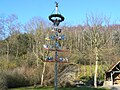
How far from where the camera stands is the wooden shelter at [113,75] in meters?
35.6

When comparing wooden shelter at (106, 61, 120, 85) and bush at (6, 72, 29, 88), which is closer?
bush at (6, 72, 29, 88)

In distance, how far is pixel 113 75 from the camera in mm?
37844

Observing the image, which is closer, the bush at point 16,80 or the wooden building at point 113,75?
the bush at point 16,80

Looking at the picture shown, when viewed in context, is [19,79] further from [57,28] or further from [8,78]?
[57,28]

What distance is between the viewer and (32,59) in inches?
1528

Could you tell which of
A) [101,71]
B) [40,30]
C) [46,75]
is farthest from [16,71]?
[101,71]

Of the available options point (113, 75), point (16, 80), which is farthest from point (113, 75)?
point (16, 80)

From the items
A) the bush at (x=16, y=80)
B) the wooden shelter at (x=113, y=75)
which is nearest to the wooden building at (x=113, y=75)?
the wooden shelter at (x=113, y=75)

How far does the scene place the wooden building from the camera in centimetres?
3564

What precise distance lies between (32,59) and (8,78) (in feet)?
32.2

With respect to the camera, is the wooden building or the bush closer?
the bush

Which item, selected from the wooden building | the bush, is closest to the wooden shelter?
the wooden building

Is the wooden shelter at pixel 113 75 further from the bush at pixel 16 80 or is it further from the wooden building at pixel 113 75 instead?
the bush at pixel 16 80

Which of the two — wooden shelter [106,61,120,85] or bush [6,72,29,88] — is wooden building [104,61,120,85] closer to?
wooden shelter [106,61,120,85]
